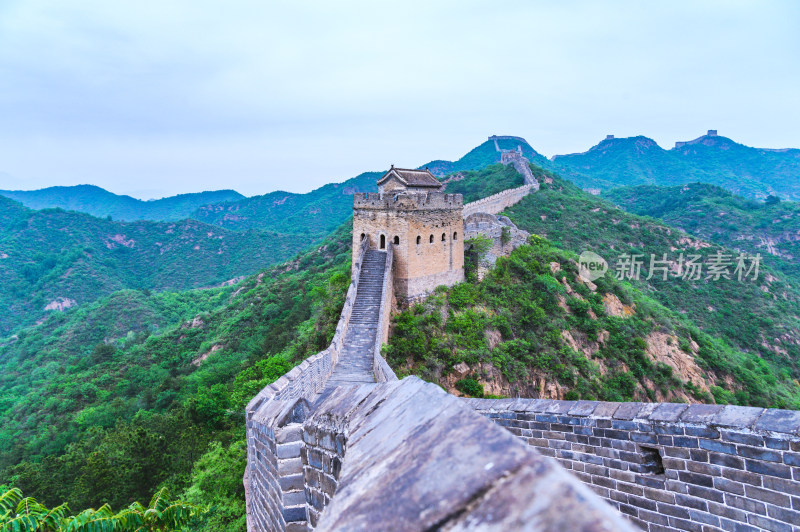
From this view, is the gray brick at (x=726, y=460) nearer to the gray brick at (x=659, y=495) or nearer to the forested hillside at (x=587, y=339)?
the gray brick at (x=659, y=495)

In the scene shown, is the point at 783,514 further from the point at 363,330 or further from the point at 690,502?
the point at 363,330

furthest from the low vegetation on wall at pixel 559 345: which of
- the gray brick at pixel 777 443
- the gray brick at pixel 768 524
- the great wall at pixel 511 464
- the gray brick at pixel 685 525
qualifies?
the gray brick at pixel 777 443

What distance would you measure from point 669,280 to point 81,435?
43.8 metres

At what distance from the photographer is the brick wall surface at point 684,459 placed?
363 cm

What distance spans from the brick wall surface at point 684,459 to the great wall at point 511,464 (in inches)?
0.4

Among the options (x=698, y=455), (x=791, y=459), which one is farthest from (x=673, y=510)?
(x=791, y=459)

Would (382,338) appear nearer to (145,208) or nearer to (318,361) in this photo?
(318,361)

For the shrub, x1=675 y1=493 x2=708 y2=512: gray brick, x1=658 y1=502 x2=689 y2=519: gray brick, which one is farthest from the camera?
the shrub

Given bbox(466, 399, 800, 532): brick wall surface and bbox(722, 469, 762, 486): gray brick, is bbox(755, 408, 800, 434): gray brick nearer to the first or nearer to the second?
bbox(466, 399, 800, 532): brick wall surface

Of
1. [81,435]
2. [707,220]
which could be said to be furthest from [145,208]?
[707,220]

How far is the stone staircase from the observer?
12639mm

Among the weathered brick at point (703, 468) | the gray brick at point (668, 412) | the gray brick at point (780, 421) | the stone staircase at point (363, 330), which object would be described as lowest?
the stone staircase at point (363, 330)

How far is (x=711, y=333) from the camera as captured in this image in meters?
32.9

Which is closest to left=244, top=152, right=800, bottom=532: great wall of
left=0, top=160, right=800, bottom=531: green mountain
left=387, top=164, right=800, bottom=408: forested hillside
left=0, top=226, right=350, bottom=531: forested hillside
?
left=0, top=226, right=350, bottom=531: forested hillside
